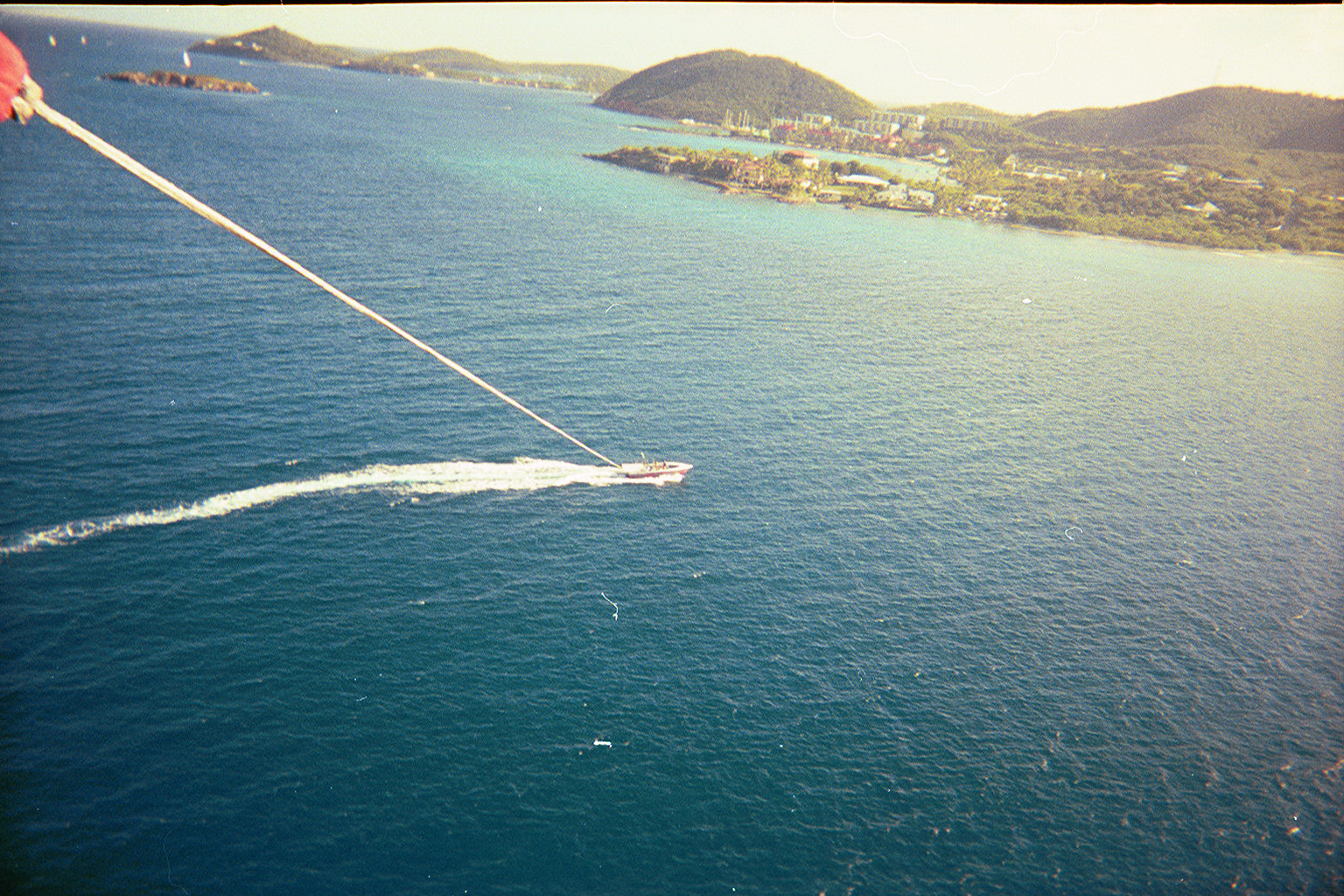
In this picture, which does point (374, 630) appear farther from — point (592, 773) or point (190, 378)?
point (190, 378)

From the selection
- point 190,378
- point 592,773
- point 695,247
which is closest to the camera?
point 592,773

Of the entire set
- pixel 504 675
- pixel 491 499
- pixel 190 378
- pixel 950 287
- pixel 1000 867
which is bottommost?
pixel 1000 867

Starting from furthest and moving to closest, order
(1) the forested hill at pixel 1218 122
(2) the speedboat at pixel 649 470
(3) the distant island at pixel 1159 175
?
1. (3) the distant island at pixel 1159 175
2. (1) the forested hill at pixel 1218 122
3. (2) the speedboat at pixel 649 470

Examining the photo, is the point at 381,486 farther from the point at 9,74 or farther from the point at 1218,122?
the point at 1218,122

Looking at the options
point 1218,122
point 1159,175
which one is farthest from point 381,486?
point 1159,175

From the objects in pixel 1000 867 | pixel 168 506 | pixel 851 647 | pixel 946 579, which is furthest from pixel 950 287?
pixel 168 506

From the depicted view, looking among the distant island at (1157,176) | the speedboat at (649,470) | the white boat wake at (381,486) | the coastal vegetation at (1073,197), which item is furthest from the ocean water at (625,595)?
the coastal vegetation at (1073,197)

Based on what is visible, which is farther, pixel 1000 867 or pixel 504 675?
pixel 504 675

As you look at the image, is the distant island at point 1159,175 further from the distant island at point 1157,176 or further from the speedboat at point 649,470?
the speedboat at point 649,470
